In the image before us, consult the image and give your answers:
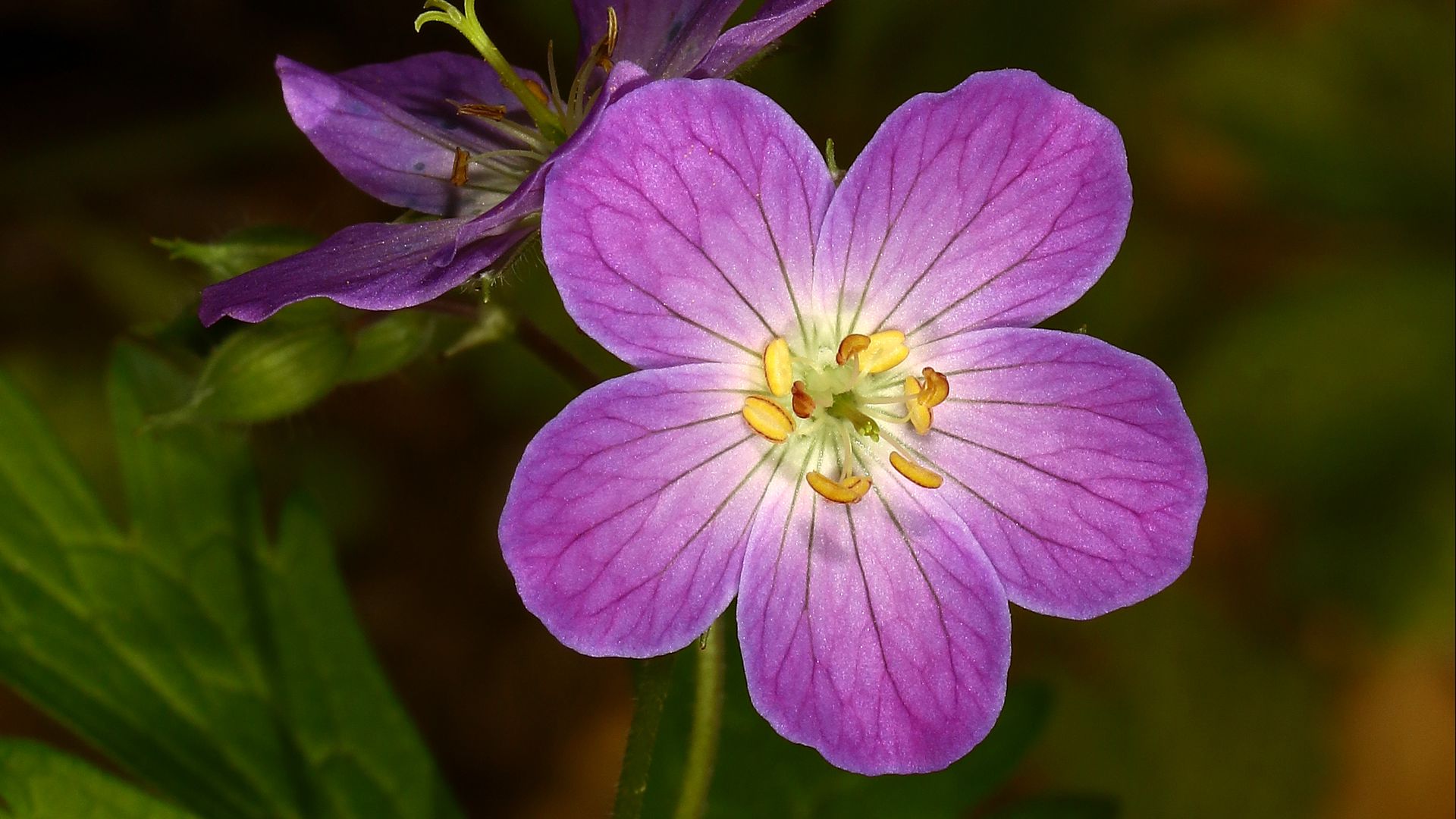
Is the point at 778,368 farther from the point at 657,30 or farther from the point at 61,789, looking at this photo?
the point at 61,789

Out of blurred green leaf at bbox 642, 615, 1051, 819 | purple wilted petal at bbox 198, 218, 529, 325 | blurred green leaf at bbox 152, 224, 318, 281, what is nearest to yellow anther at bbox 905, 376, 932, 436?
purple wilted petal at bbox 198, 218, 529, 325

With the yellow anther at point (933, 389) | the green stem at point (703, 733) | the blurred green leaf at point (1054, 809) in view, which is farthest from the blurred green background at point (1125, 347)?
the yellow anther at point (933, 389)

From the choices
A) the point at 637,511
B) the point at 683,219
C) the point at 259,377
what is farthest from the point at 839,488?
the point at 259,377

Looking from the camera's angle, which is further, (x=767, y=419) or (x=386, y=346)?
(x=386, y=346)

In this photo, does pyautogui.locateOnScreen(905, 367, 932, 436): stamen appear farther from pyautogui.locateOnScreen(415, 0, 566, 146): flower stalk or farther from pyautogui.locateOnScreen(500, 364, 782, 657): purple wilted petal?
pyautogui.locateOnScreen(415, 0, 566, 146): flower stalk

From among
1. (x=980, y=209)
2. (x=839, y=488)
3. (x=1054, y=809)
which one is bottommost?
(x=1054, y=809)

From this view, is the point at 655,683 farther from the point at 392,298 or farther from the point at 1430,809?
the point at 1430,809
